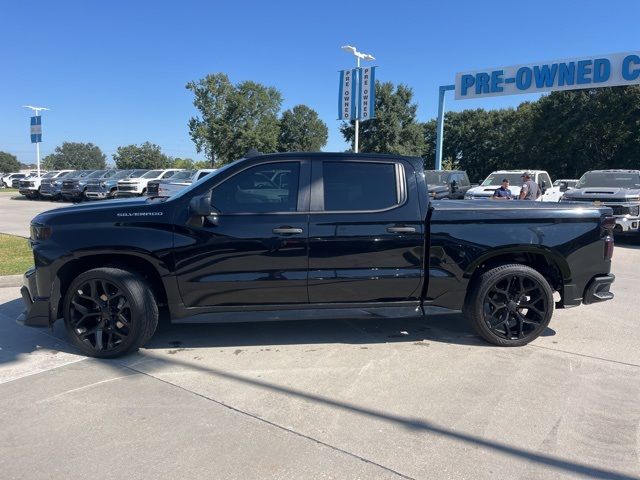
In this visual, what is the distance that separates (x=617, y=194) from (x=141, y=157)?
90602mm

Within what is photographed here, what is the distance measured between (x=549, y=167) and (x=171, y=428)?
42370 millimetres

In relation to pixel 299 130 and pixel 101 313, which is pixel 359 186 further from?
pixel 299 130

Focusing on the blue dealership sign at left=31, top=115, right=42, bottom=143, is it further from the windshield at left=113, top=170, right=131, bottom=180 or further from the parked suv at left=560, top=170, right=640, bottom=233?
the parked suv at left=560, top=170, right=640, bottom=233

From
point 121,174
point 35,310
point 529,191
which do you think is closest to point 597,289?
point 35,310

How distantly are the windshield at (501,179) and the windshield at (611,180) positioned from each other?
224cm

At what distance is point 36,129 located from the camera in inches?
1511

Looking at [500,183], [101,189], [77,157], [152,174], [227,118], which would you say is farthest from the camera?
[77,157]

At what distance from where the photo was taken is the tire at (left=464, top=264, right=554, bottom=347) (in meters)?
4.77

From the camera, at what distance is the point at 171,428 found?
329 cm

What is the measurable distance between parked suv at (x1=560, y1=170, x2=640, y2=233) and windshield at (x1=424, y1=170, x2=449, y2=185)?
497 centimetres

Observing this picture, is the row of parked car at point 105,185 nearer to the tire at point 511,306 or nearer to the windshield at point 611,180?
the windshield at point 611,180

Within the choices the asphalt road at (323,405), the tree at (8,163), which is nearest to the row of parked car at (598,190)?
the asphalt road at (323,405)

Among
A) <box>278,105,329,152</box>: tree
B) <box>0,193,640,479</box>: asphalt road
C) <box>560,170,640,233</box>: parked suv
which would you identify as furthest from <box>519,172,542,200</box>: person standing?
<box>278,105,329,152</box>: tree

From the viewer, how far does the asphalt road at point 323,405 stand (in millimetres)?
2900
